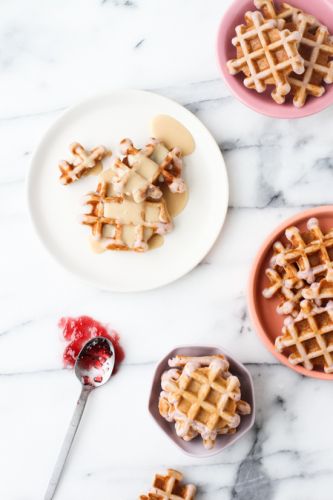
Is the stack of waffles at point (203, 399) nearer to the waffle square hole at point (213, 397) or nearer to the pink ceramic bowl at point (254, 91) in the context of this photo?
the waffle square hole at point (213, 397)

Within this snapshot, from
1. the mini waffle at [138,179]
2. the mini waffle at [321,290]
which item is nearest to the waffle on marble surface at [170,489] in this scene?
the mini waffle at [321,290]

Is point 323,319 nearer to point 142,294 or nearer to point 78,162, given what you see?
point 142,294

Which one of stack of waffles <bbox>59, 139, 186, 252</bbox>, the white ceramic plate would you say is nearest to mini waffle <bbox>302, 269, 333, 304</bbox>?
the white ceramic plate

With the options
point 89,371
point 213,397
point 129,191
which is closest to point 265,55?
point 129,191

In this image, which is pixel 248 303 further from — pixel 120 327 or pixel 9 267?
pixel 9 267

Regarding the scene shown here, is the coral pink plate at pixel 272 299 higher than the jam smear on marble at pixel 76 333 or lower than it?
higher

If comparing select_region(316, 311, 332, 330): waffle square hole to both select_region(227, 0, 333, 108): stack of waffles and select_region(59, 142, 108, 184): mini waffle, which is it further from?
select_region(59, 142, 108, 184): mini waffle
